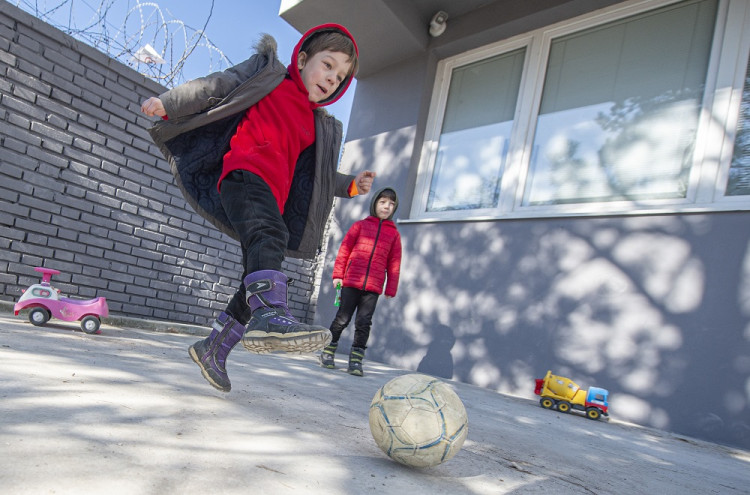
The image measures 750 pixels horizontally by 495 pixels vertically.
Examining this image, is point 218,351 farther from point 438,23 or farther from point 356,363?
point 438,23

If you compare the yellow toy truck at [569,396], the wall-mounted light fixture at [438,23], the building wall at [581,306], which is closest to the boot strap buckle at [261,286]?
the yellow toy truck at [569,396]

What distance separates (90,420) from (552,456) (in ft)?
5.92

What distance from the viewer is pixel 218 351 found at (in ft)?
6.77

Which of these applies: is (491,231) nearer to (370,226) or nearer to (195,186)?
(370,226)

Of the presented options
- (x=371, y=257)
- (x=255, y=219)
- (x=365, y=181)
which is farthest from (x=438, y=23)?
(x=255, y=219)

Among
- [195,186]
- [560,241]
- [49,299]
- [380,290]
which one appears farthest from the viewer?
[560,241]

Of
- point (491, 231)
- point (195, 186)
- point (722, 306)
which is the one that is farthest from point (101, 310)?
point (722, 306)

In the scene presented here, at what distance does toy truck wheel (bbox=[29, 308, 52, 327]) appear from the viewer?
335 centimetres

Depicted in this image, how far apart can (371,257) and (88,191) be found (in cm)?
286

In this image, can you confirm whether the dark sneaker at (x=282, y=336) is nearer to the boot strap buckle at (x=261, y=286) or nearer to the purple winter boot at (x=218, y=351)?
the boot strap buckle at (x=261, y=286)

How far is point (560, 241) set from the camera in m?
4.43

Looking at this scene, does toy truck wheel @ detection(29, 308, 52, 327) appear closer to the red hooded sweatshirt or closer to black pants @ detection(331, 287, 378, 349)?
black pants @ detection(331, 287, 378, 349)

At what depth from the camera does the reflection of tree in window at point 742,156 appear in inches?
144

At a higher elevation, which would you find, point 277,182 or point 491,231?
point 491,231
